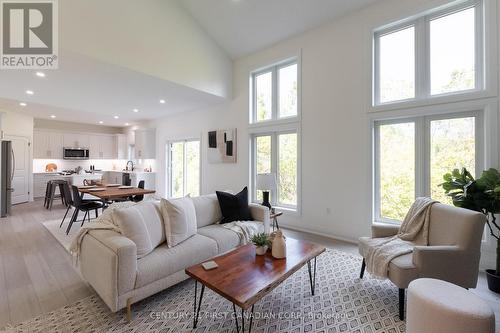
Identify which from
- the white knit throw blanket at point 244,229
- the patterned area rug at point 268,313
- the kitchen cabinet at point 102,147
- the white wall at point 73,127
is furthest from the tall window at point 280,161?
the white wall at point 73,127

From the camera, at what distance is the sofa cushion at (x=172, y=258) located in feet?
6.63

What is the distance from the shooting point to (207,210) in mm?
3273

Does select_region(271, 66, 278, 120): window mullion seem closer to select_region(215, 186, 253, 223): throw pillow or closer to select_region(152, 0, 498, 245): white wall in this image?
select_region(152, 0, 498, 245): white wall

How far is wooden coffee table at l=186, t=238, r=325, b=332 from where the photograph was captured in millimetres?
1565

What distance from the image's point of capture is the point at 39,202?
7.18 meters

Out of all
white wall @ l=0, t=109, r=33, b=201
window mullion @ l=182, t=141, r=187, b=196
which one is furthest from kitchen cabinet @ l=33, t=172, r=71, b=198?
window mullion @ l=182, t=141, r=187, b=196

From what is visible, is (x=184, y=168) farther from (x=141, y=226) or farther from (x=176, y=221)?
(x=141, y=226)

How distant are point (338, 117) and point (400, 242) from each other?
227cm

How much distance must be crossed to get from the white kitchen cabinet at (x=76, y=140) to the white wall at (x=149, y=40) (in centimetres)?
689

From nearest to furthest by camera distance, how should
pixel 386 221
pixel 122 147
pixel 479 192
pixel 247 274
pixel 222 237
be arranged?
pixel 247 274 < pixel 479 192 < pixel 222 237 < pixel 386 221 < pixel 122 147

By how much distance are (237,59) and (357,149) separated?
355 cm

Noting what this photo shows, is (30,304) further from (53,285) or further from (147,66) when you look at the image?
(147,66)

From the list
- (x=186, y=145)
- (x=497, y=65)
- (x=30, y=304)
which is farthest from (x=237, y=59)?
(x=30, y=304)

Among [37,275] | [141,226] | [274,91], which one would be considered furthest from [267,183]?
[37,275]
